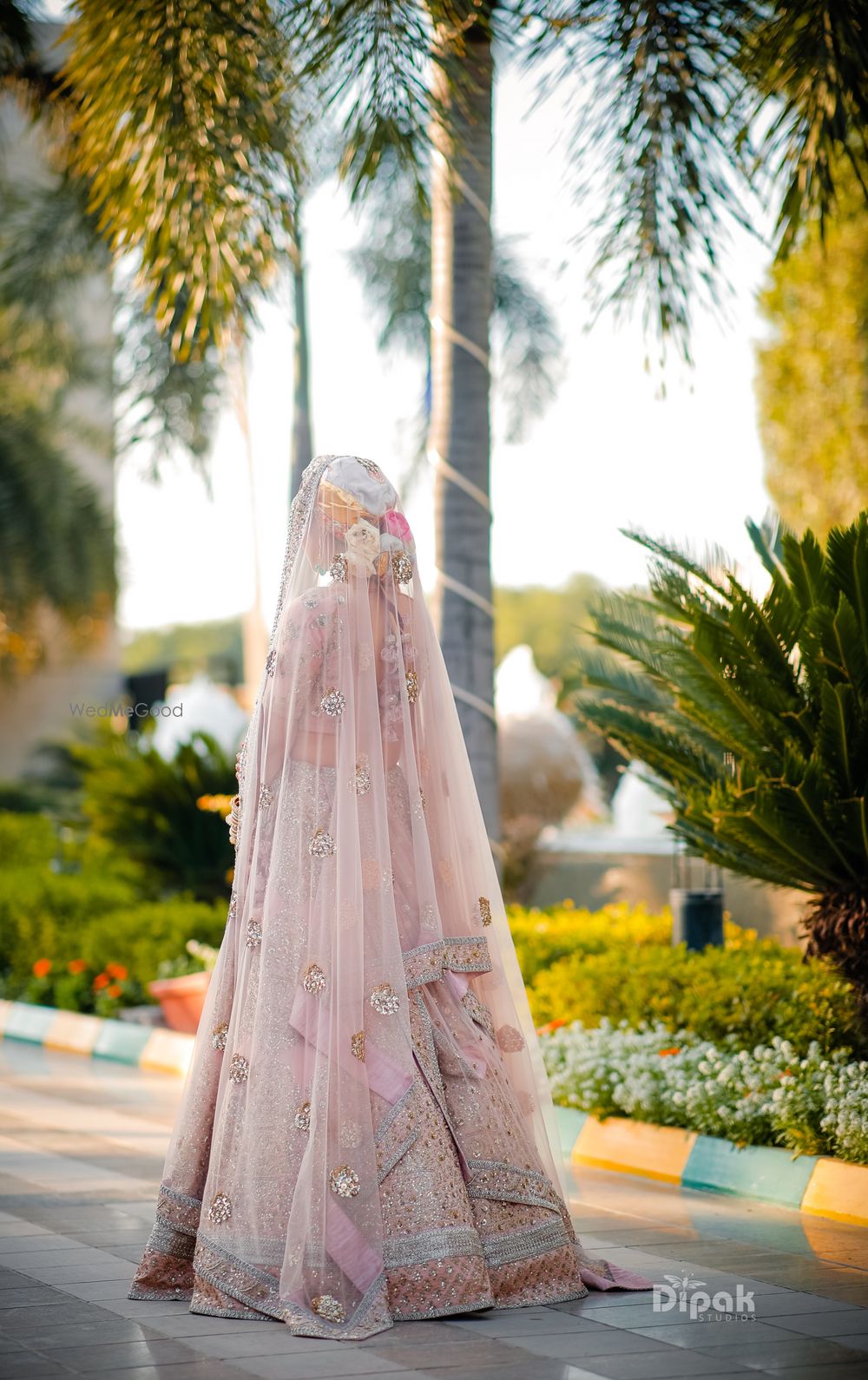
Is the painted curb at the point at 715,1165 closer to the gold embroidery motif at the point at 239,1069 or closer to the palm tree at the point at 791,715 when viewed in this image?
the palm tree at the point at 791,715

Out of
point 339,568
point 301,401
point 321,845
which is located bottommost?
point 321,845

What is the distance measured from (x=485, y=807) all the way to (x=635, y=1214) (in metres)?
2.73

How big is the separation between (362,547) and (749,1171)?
9.15ft

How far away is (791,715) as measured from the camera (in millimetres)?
5645

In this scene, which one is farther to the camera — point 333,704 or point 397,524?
point 397,524

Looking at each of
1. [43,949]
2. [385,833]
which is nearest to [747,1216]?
[385,833]

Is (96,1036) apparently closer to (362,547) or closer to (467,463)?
(467,463)

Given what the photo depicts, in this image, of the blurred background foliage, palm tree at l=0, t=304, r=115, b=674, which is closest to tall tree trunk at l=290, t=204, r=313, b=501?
the blurred background foliage

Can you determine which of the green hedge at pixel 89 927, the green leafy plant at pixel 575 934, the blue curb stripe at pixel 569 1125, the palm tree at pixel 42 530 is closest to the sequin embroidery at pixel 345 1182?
the blue curb stripe at pixel 569 1125

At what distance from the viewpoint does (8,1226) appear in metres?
4.91

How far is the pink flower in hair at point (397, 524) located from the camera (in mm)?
4496

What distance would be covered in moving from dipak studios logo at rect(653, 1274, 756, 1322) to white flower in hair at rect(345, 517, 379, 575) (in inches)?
82.7

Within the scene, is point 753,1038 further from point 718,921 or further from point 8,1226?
point 8,1226

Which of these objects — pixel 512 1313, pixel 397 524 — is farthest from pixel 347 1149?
pixel 397 524
